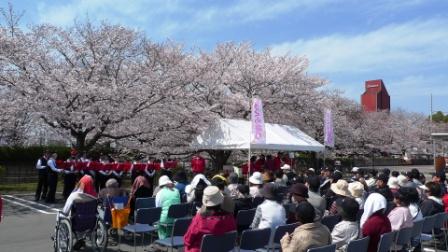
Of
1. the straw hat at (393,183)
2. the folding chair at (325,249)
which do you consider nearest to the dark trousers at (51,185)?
the straw hat at (393,183)

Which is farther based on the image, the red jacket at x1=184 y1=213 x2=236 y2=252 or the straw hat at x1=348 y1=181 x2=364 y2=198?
the straw hat at x1=348 y1=181 x2=364 y2=198

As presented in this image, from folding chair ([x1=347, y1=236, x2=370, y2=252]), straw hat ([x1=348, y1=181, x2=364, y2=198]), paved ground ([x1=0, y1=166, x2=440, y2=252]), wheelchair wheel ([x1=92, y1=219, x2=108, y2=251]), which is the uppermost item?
straw hat ([x1=348, y1=181, x2=364, y2=198])

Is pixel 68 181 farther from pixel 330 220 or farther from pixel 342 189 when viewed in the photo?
pixel 330 220

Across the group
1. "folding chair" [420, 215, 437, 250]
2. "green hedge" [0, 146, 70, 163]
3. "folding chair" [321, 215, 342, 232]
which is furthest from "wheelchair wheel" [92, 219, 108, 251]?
"green hedge" [0, 146, 70, 163]

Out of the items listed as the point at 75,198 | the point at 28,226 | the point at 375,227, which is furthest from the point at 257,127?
the point at 375,227

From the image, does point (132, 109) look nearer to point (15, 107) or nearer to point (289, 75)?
point (15, 107)

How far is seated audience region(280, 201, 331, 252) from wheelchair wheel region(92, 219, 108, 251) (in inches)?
151

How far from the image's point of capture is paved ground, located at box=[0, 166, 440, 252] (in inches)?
308

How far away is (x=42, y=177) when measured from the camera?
13773 millimetres

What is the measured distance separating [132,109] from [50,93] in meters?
3.22

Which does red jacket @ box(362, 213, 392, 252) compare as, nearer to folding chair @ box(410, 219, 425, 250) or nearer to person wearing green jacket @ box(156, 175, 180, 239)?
folding chair @ box(410, 219, 425, 250)

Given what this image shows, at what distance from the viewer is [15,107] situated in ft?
48.9

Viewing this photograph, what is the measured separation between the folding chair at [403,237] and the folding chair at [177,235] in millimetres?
2836

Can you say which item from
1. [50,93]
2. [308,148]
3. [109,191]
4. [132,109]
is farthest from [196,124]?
[109,191]
